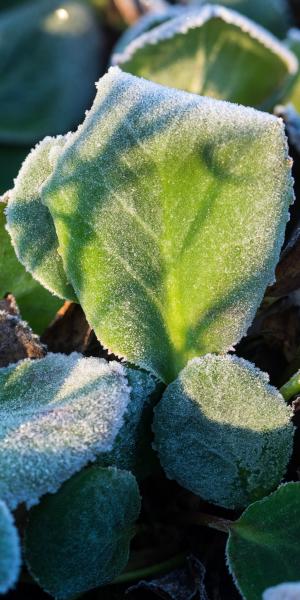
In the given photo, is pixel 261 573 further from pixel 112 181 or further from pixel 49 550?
pixel 112 181

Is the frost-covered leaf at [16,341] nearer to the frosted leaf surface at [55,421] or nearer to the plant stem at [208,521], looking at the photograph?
the frosted leaf surface at [55,421]

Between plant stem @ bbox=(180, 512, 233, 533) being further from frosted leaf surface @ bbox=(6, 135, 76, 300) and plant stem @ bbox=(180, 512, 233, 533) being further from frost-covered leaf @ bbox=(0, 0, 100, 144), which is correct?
frost-covered leaf @ bbox=(0, 0, 100, 144)

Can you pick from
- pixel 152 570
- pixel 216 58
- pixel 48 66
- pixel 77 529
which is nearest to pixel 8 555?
pixel 77 529

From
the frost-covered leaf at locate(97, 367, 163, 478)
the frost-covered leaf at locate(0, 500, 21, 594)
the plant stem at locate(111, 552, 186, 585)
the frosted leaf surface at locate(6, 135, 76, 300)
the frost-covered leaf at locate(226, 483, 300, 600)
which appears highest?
the frosted leaf surface at locate(6, 135, 76, 300)

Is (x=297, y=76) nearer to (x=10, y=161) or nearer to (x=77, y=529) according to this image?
(x=10, y=161)

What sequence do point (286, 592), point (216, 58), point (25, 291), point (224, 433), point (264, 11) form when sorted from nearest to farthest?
1. point (286, 592)
2. point (224, 433)
3. point (25, 291)
4. point (216, 58)
5. point (264, 11)

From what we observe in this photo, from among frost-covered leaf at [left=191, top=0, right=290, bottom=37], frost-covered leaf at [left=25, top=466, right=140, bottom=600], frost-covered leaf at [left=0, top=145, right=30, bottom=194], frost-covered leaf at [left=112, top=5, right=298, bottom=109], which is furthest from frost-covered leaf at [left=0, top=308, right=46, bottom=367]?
frost-covered leaf at [left=191, top=0, right=290, bottom=37]
